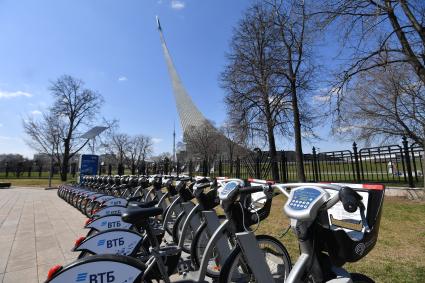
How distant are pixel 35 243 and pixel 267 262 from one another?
16.5 feet

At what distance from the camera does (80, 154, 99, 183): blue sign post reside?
18.7 meters

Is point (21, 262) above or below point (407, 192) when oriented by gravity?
below

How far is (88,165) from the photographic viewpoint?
1888 centimetres

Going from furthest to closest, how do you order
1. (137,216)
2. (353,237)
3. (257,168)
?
1. (257,168)
2. (137,216)
3. (353,237)

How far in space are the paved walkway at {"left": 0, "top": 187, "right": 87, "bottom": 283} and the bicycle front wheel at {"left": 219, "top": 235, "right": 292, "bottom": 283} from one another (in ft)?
8.92

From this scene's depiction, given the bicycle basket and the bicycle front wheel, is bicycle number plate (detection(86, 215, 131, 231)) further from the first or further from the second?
the bicycle basket

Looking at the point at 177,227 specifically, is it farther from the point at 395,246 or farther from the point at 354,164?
the point at 354,164

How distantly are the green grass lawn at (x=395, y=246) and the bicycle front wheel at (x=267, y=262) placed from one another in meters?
1.05

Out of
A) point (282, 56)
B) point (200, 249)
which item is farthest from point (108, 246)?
point (282, 56)

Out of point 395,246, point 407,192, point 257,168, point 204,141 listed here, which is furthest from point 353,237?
point 204,141

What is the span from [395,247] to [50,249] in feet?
18.5

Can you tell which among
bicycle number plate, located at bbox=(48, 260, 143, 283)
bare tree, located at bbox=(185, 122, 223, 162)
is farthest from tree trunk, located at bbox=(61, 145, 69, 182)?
Result: bicycle number plate, located at bbox=(48, 260, 143, 283)

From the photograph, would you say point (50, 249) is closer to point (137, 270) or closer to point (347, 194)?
point (137, 270)

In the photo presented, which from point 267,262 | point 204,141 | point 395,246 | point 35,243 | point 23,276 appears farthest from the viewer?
point 204,141
